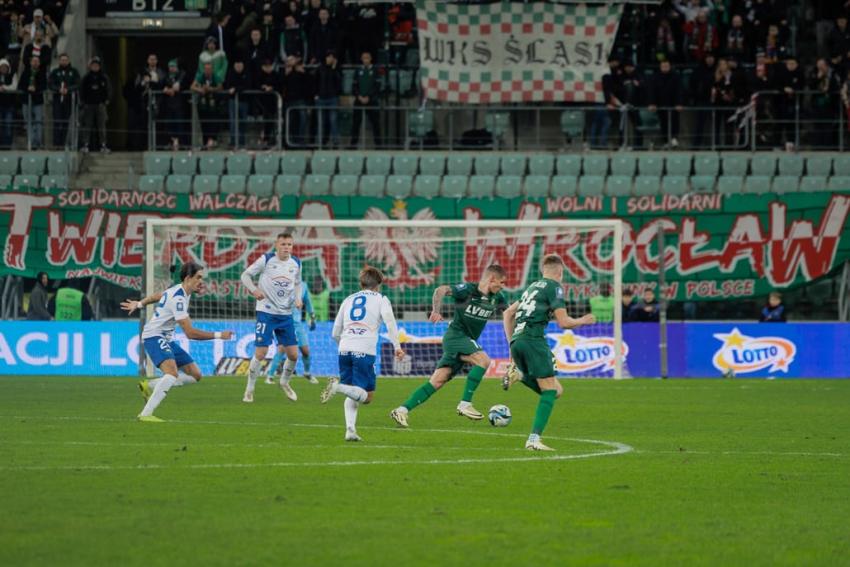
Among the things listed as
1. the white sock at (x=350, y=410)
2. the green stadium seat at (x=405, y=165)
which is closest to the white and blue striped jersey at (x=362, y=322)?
the white sock at (x=350, y=410)

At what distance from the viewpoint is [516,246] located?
2895 cm

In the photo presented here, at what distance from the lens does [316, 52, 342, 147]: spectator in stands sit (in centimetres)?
3145

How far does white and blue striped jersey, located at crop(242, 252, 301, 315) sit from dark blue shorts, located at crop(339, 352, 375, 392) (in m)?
6.62

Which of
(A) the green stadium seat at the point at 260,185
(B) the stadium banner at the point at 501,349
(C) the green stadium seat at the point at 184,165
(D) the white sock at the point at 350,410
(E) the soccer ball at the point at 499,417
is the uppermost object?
(C) the green stadium seat at the point at 184,165

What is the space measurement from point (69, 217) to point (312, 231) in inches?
182

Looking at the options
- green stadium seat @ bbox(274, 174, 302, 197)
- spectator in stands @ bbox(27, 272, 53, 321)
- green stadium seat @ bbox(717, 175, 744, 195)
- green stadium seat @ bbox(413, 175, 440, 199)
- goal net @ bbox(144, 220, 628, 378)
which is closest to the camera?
goal net @ bbox(144, 220, 628, 378)

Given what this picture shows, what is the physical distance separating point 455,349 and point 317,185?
13776 mm

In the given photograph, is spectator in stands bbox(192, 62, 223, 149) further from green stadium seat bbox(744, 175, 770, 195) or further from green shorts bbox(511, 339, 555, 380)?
green shorts bbox(511, 339, 555, 380)

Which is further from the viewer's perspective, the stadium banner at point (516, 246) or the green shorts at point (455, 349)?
the stadium banner at point (516, 246)

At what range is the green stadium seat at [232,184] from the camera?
30.8 metres

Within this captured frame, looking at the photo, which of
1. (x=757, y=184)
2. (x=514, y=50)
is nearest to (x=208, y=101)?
(x=514, y=50)

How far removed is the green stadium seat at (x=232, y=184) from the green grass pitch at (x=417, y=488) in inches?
461

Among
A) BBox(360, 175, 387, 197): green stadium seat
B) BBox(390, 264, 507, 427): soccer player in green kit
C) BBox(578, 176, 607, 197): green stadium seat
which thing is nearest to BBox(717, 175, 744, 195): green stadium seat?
BBox(578, 176, 607, 197): green stadium seat

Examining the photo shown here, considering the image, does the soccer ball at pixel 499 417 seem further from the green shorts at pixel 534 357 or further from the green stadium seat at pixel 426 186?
the green stadium seat at pixel 426 186
